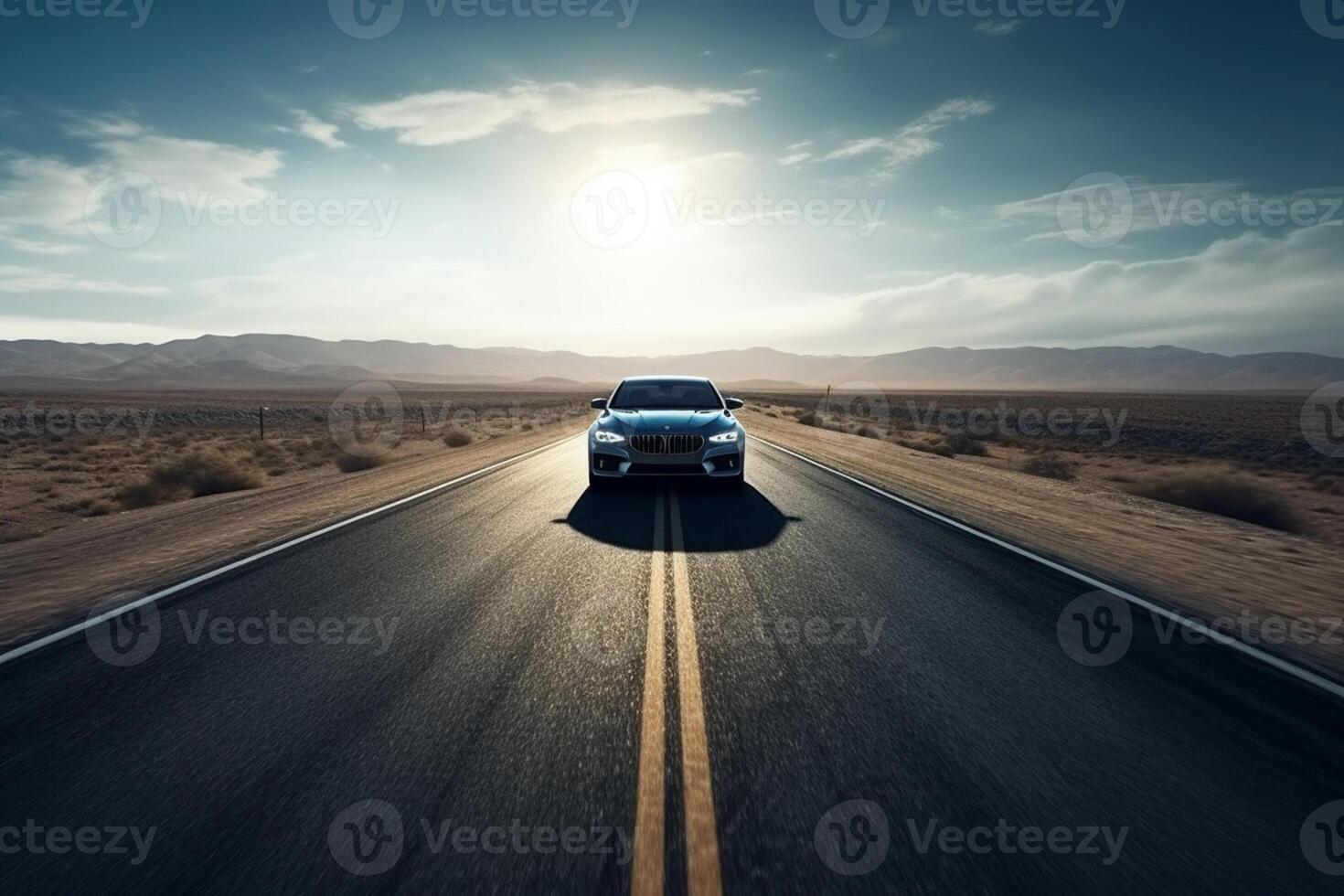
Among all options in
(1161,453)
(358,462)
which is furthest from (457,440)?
(1161,453)

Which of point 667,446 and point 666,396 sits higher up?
point 666,396

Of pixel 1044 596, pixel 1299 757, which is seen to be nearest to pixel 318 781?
pixel 1299 757

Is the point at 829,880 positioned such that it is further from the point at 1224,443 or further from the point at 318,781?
the point at 1224,443

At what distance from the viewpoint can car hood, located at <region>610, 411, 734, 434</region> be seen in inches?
413

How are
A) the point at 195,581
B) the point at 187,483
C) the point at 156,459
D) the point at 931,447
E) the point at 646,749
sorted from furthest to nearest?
the point at 931,447 → the point at 156,459 → the point at 187,483 → the point at 195,581 → the point at 646,749

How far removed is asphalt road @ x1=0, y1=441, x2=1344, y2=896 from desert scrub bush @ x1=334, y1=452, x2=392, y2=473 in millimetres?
13287

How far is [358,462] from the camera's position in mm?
18875

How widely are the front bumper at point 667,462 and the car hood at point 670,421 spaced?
0.34m

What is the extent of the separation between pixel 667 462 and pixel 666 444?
272mm

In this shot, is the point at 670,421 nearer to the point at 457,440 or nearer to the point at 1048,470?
the point at 1048,470

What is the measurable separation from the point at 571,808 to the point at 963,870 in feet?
4.97

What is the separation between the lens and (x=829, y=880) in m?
2.39

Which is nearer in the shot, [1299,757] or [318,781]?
[318,781]

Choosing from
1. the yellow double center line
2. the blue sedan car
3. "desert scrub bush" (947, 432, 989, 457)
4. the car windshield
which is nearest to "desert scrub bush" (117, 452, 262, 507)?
the car windshield
